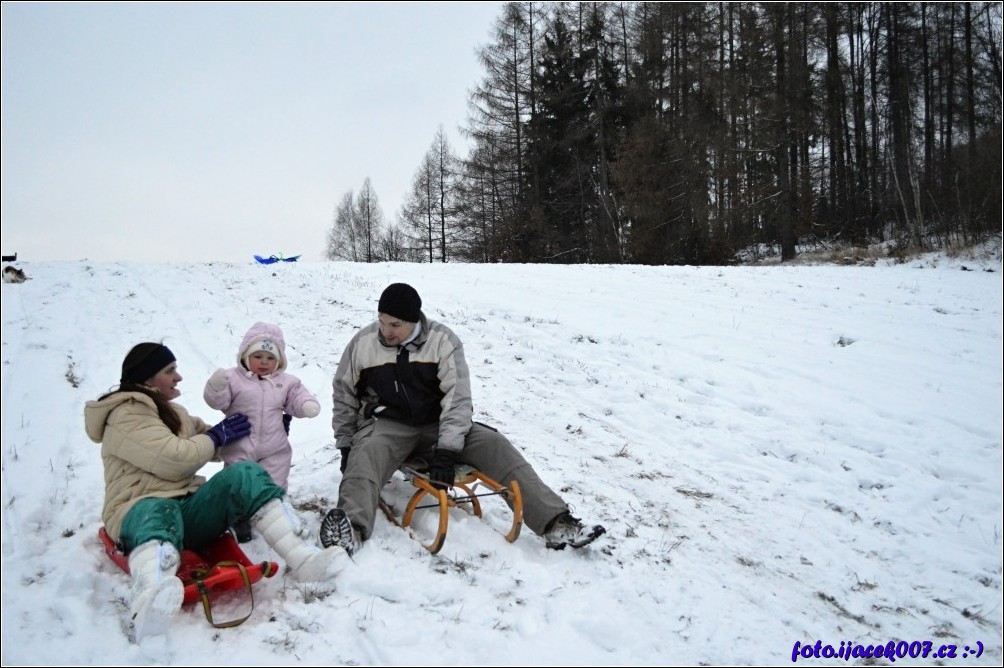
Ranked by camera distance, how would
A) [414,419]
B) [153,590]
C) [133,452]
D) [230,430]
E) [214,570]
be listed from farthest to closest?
[414,419]
[230,430]
[133,452]
[214,570]
[153,590]

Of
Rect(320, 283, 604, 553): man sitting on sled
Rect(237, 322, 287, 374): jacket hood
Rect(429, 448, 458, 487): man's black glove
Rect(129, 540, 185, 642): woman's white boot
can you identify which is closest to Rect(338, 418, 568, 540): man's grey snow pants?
Rect(320, 283, 604, 553): man sitting on sled

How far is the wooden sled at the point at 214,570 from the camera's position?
8.98 ft

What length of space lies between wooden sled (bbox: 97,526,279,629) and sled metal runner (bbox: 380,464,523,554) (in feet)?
3.07

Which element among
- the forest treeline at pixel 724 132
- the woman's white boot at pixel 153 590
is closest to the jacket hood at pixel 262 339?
the woman's white boot at pixel 153 590

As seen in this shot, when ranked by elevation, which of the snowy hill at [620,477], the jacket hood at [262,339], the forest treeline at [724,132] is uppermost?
the forest treeline at [724,132]

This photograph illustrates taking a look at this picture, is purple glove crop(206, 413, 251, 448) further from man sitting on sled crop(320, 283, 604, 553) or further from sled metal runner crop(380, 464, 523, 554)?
sled metal runner crop(380, 464, 523, 554)

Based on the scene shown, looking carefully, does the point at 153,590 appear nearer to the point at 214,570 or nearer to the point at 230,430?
the point at 214,570

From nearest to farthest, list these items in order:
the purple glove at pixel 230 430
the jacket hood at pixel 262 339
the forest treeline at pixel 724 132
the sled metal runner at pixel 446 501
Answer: the purple glove at pixel 230 430
the sled metal runner at pixel 446 501
the jacket hood at pixel 262 339
the forest treeline at pixel 724 132

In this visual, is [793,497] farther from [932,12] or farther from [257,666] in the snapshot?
[932,12]

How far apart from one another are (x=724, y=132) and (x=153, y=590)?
906 inches

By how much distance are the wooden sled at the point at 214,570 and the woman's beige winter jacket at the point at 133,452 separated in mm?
251

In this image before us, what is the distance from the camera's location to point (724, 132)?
70.5 feet

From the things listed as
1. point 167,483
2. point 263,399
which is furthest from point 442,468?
point 167,483

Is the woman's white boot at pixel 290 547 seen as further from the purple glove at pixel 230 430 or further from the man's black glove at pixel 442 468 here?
the man's black glove at pixel 442 468
